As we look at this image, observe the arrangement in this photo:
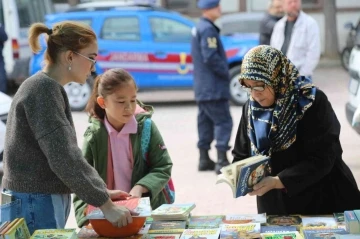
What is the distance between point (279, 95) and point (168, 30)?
33.1 feet

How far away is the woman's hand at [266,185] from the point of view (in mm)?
3945

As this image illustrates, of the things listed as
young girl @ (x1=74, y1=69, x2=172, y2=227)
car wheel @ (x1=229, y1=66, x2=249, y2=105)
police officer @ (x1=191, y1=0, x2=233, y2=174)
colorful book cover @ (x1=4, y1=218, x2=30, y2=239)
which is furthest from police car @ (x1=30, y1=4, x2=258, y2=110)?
colorful book cover @ (x1=4, y1=218, x2=30, y2=239)

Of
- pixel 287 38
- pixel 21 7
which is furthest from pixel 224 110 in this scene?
pixel 21 7

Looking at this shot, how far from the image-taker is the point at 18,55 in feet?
50.2

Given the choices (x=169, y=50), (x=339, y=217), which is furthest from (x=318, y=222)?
(x=169, y=50)

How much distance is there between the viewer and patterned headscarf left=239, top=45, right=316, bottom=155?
13.1 ft

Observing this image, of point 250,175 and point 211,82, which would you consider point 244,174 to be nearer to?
point 250,175

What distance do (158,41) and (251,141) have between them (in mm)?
9753

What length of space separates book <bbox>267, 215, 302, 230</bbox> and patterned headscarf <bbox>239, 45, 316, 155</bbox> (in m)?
0.35

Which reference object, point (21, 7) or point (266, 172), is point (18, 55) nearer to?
point (21, 7)

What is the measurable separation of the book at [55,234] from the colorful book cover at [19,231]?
36 mm

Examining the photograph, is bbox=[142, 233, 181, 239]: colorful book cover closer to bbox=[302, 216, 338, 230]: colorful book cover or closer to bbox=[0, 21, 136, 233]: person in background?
bbox=[0, 21, 136, 233]: person in background

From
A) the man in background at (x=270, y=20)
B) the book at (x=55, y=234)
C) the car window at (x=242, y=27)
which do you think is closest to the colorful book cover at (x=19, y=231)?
the book at (x=55, y=234)

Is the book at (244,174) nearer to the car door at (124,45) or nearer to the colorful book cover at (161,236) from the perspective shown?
the colorful book cover at (161,236)
